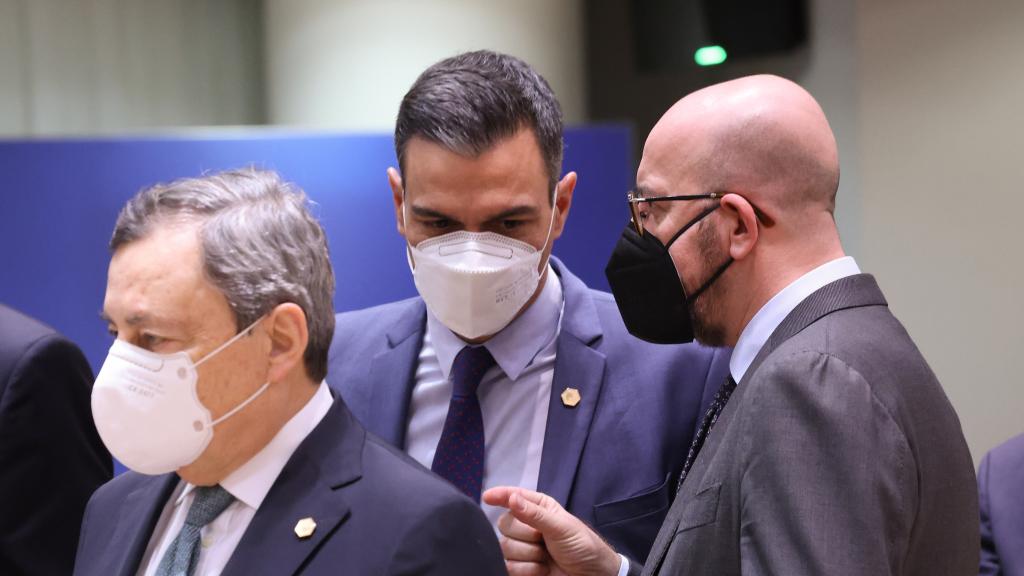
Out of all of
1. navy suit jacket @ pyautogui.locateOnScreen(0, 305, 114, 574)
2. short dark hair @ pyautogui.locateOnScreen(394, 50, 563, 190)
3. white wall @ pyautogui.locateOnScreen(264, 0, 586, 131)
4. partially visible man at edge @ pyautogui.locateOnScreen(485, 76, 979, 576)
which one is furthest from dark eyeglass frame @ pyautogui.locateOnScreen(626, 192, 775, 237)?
white wall @ pyautogui.locateOnScreen(264, 0, 586, 131)

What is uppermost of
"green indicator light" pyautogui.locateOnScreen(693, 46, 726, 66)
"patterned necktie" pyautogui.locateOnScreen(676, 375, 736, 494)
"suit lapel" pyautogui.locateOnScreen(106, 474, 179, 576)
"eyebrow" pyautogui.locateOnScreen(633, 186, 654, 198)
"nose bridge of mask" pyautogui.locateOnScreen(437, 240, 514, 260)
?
"green indicator light" pyautogui.locateOnScreen(693, 46, 726, 66)

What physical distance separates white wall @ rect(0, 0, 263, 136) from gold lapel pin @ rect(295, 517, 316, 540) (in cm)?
326

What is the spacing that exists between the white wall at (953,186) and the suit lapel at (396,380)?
2688 millimetres

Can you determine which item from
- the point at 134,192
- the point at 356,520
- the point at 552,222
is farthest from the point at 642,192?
the point at 134,192

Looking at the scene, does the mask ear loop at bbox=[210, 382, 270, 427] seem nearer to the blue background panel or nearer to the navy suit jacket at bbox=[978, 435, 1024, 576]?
the blue background panel

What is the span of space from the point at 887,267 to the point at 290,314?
333 centimetres

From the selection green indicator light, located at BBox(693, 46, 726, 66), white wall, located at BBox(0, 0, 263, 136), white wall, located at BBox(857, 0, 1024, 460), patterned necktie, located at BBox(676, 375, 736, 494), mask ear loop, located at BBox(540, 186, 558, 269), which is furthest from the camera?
green indicator light, located at BBox(693, 46, 726, 66)

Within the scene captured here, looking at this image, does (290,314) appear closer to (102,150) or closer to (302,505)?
(302,505)

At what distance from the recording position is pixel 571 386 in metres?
2.26

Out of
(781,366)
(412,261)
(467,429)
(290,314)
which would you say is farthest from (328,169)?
(781,366)

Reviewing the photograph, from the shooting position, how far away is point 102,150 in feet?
11.1

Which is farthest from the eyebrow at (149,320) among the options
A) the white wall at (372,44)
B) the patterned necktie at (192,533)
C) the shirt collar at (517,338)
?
the white wall at (372,44)

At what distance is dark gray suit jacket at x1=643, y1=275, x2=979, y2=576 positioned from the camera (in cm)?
149

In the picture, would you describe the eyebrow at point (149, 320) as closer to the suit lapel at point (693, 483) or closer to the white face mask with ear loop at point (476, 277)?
the white face mask with ear loop at point (476, 277)
